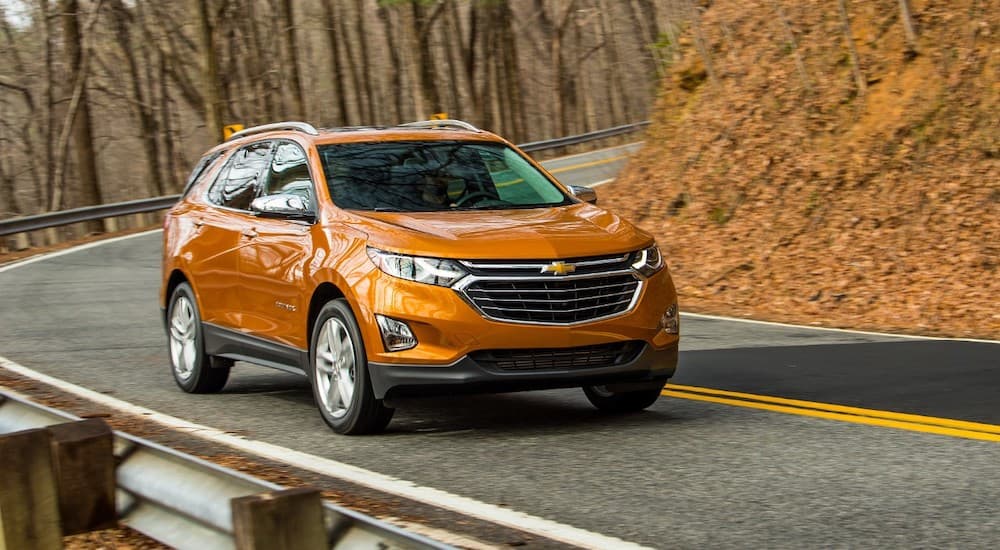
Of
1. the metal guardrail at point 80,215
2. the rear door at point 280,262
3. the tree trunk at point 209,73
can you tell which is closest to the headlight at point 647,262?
the rear door at point 280,262

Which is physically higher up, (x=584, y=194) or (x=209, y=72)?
(x=209, y=72)

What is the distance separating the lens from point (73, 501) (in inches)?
204

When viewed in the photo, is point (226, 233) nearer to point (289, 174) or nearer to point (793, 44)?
point (289, 174)

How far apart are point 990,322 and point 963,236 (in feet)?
6.99

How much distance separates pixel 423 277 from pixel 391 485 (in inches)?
53.6

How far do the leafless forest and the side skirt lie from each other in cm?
1507

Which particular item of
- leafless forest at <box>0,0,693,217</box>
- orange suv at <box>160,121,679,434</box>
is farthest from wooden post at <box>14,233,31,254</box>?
orange suv at <box>160,121,679,434</box>

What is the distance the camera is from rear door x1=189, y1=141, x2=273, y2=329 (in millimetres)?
9273

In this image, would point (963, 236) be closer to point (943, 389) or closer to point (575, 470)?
point (943, 389)

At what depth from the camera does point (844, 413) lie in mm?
8172

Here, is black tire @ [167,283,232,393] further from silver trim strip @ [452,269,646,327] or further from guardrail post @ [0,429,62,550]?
guardrail post @ [0,429,62,550]

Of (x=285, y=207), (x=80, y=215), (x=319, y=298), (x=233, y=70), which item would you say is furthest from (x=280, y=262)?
(x=233, y=70)

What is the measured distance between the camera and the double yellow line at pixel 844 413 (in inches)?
291

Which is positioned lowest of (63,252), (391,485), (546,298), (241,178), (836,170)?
A: (63,252)
